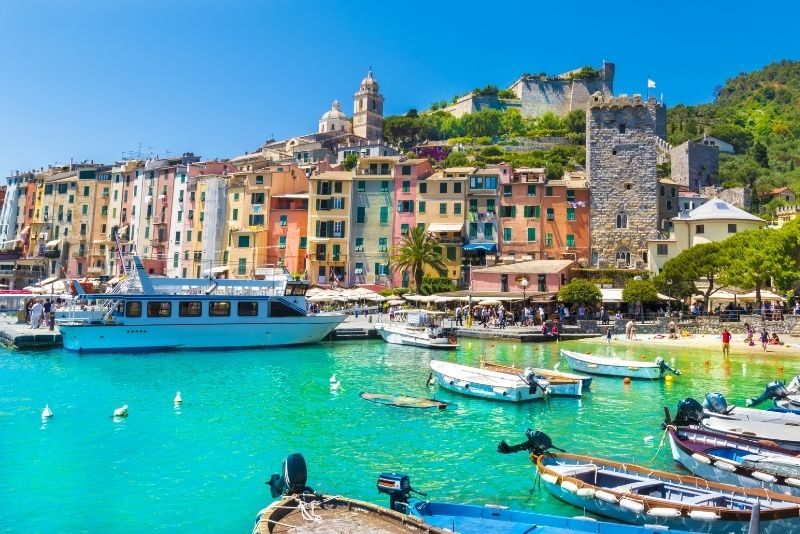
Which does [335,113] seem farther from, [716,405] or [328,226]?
[716,405]

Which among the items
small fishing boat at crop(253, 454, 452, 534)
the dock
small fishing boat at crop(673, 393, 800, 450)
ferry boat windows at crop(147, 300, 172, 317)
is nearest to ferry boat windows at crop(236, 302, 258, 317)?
ferry boat windows at crop(147, 300, 172, 317)

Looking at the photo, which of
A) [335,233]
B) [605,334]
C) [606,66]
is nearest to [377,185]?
[335,233]

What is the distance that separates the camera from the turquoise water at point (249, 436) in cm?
1297

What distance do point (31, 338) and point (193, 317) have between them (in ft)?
28.9

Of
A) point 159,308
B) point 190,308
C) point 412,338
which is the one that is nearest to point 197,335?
point 190,308

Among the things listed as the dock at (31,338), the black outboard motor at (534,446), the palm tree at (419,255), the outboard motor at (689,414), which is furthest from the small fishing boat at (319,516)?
the palm tree at (419,255)

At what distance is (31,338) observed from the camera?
3603cm

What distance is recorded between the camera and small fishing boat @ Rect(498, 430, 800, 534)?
1016cm

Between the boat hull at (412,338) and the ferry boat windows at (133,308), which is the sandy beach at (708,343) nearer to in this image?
the boat hull at (412,338)

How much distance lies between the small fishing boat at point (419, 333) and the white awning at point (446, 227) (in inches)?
490

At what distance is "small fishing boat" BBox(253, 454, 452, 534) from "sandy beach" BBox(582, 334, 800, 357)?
31279 millimetres

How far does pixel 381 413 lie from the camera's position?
20.5 metres

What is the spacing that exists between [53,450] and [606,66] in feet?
369

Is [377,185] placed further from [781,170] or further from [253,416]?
[781,170]
